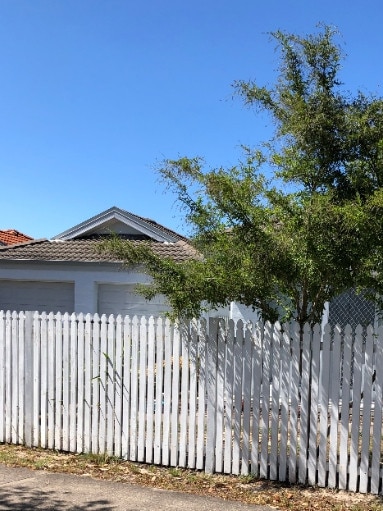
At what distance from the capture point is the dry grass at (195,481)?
5078 millimetres

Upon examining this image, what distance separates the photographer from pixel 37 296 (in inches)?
558

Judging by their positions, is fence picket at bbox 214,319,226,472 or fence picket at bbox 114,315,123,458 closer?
fence picket at bbox 214,319,226,472

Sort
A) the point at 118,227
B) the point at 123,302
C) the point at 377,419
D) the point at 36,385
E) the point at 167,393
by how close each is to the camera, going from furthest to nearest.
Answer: the point at 118,227, the point at 123,302, the point at 36,385, the point at 167,393, the point at 377,419

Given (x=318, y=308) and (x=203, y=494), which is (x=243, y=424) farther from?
(x=318, y=308)

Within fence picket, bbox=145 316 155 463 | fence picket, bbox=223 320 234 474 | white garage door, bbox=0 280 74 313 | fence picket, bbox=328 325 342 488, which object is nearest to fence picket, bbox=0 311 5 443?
fence picket, bbox=145 316 155 463

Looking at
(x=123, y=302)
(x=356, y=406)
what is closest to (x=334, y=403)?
(x=356, y=406)

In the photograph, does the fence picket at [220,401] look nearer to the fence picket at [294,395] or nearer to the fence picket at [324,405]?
the fence picket at [294,395]

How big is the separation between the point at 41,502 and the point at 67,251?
984cm

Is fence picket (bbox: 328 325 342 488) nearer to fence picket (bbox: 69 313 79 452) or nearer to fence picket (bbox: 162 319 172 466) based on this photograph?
fence picket (bbox: 162 319 172 466)

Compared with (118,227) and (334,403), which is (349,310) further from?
(118,227)

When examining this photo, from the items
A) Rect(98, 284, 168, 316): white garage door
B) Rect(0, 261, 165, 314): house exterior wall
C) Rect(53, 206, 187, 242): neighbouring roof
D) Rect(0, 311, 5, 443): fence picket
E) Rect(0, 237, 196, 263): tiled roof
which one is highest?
Rect(53, 206, 187, 242): neighbouring roof

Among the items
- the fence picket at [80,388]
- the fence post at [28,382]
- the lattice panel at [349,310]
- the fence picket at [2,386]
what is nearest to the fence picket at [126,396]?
the fence picket at [80,388]

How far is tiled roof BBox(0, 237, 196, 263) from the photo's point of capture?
1341cm

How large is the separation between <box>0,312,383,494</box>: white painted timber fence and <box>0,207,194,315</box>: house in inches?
249
